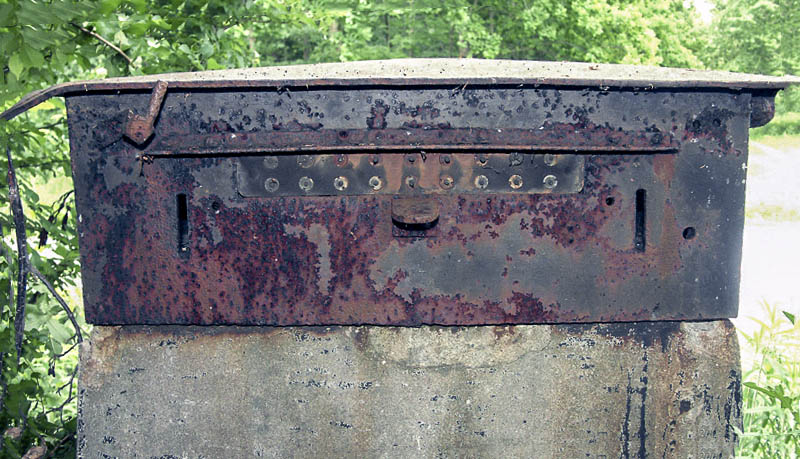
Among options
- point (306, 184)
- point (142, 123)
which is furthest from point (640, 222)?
point (142, 123)

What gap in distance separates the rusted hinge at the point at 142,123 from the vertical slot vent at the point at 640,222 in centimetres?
132

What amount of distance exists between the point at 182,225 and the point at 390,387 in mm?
738

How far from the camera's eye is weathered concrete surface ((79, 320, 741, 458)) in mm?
1834

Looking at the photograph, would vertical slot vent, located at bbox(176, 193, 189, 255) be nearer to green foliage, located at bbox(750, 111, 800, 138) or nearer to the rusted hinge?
the rusted hinge

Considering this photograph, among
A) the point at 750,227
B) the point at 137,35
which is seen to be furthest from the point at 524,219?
the point at 750,227

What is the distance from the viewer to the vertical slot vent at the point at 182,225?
1.80 metres

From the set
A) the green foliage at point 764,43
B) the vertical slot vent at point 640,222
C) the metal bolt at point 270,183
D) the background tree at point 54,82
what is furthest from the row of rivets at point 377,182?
the green foliage at point 764,43

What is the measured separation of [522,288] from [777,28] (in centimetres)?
2658

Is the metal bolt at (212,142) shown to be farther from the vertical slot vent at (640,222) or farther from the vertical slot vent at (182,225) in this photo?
the vertical slot vent at (640,222)

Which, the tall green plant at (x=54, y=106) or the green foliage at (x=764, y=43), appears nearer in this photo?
the tall green plant at (x=54, y=106)

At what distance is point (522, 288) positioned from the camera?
5.94 ft

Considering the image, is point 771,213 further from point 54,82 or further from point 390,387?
point 54,82

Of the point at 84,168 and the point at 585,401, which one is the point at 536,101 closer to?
the point at 585,401

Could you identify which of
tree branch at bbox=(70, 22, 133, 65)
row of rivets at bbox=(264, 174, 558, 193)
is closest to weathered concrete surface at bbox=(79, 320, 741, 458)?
row of rivets at bbox=(264, 174, 558, 193)
